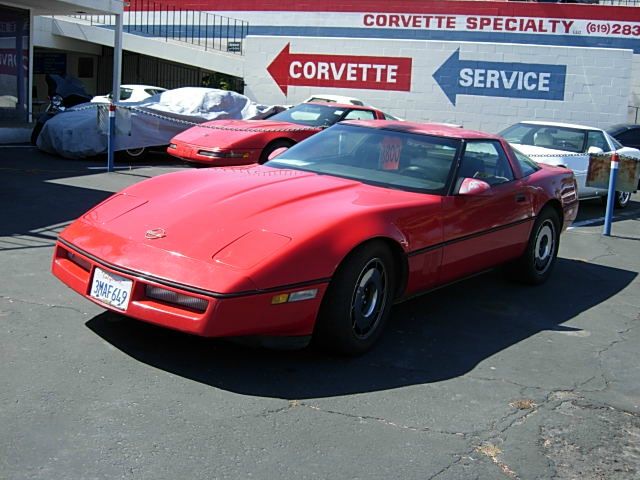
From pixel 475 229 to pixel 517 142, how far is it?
271 inches

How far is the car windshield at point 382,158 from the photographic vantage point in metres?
5.59

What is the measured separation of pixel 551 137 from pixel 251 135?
4.76 metres

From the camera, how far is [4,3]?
17.7m

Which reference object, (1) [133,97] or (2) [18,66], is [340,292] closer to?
(2) [18,66]

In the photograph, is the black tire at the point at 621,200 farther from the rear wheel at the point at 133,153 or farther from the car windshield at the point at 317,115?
the rear wheel at the point at 133,153

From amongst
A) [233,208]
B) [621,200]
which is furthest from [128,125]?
[233,208]

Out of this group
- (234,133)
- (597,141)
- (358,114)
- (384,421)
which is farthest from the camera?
(358,114)

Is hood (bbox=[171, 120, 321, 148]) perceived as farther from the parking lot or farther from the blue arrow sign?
the blue arrow sign

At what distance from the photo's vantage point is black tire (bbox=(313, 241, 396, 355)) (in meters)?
4.42

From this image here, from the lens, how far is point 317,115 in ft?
44.3

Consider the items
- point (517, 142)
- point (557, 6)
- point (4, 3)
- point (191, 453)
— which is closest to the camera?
point (191, 453)

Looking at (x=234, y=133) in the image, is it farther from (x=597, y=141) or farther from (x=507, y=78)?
(x=507, y=78)

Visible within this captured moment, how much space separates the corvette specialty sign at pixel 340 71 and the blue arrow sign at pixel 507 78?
1.39 meters

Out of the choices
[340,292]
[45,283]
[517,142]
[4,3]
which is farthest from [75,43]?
[340,292]
